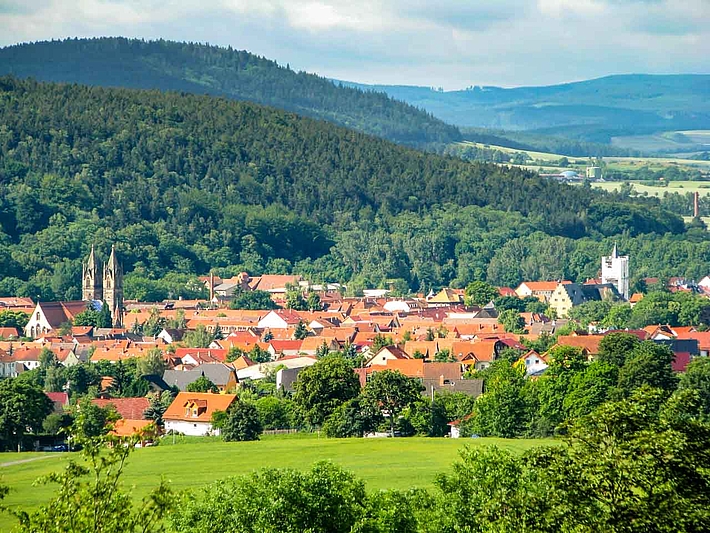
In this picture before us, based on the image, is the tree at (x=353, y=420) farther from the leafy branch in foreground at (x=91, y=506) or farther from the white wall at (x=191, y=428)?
the leafy branch in foreground at (x=91, y=506)

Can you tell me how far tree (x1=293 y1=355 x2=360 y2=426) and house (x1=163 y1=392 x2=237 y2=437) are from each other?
3.39 m

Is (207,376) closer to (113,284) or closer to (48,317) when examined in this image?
(48,317)

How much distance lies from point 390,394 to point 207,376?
20667 millimetres

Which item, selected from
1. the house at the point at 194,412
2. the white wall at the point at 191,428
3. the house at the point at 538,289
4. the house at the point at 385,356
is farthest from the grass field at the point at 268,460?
the house at the point at 538,289

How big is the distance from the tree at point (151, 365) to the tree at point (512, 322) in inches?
1288

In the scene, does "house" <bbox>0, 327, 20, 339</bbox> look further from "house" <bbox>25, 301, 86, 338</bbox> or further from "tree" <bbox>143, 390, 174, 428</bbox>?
"tree" <bbox>143, 390, 174, 428</bbox>

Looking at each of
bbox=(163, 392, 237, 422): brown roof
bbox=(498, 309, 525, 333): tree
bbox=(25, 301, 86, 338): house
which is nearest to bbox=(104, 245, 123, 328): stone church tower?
Result: bbox=(25, 301, 86, 338): house

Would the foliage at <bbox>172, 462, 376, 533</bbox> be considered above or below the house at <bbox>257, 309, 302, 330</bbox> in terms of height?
above

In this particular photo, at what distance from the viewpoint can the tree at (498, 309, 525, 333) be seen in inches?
4213

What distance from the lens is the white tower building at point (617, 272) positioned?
152 m

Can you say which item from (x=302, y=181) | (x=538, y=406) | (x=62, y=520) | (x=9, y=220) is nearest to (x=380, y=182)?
(x=302, y=181)

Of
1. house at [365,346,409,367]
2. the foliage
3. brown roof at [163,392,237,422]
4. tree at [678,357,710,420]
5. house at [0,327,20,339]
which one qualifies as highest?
the foliage

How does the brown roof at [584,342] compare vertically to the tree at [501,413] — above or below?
below

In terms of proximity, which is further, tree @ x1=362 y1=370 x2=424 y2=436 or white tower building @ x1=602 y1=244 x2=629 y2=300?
white tower building @ x1=602 y1=244 x2=629 y2=300
